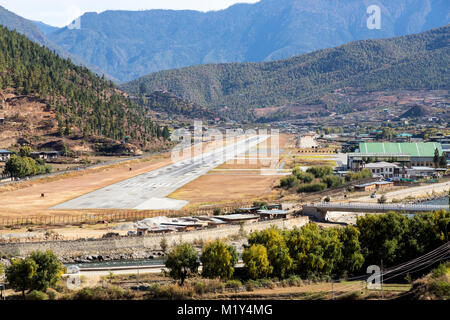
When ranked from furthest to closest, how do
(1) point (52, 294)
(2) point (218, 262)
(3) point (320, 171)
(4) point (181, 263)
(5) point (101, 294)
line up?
1. (3) point (320, 171)
2. (2) point (218, 262)
3. (4) point (181, 263)
4. (1) point (52, 294)
5. (5) point (101, 294)

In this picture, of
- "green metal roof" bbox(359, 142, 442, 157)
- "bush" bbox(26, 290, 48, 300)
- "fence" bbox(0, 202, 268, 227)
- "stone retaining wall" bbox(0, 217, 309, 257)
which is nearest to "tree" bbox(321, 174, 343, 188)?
"fence" bbox(0, 202, 268, 227)

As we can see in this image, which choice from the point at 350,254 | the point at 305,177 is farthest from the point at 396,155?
the point at 350,254

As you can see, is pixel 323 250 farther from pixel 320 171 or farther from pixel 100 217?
pixel 320 171

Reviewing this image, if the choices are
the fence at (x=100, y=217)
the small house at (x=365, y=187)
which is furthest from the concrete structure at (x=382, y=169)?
the fence at (x=100, y=217)

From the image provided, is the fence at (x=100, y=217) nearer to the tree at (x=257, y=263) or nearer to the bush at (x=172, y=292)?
the tree at (x=257, y=263)

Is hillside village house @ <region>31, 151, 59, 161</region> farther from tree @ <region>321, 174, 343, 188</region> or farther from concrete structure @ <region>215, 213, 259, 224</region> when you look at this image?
concrete structure @ <region>215, 213, 259, 224</region>
